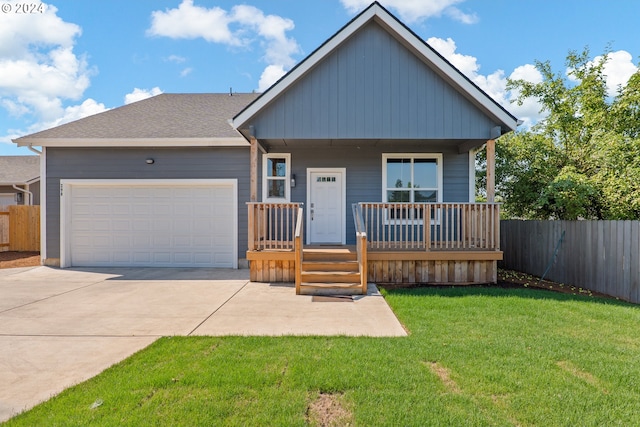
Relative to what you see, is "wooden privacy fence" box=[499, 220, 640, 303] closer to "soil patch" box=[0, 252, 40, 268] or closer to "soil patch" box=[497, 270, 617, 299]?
"soil patch" box=[497, 270, 617, 299]

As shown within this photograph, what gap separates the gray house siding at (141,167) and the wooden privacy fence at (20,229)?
436cm

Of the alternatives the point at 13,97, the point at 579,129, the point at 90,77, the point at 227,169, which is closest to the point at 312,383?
the point at 227,169

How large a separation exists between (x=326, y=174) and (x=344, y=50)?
3246 mm

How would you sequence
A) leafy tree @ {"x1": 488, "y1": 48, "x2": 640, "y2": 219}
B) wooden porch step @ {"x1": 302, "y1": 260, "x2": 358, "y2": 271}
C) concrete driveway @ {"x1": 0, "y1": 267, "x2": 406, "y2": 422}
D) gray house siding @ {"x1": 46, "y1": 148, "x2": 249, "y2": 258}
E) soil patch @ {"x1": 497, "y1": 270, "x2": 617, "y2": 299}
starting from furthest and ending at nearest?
gray house siding @ {"x1": 46, "y1": 148, "x2": 249, "y2": 258}, leafy tree @ {"x1": 488, "y1": 48, "x2": 640, "y2": 219}, wooden porch step @ {"x1": 302, "y1": 260, "x2": 358, "y2": 271}, soil patch @ {"x1": 497, "y1": 270, "x2": 617, "y2": 299}, concrete driveway @ {"x1": 0, "y1": 267, "x2": 406, "y2": 422}

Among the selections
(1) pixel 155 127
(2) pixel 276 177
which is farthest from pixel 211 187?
(1) pixel 155 127

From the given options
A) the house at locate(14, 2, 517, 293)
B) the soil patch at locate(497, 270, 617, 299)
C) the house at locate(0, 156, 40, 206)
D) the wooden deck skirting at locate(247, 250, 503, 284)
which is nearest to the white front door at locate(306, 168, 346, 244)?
the house at locate(14, 2, 517, 293)

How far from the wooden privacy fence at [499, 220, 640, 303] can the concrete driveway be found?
471 centimetres

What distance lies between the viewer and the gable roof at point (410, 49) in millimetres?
7332

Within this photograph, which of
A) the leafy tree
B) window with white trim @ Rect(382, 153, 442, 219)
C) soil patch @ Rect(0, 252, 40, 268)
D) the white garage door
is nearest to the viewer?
the leafy tree

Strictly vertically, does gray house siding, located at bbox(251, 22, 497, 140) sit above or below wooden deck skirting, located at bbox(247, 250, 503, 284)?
above

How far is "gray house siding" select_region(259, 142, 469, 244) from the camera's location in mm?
9500

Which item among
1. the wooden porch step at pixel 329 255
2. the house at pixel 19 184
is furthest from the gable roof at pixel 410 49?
the house at pixel 19 184

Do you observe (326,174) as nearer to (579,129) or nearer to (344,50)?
(344,50)

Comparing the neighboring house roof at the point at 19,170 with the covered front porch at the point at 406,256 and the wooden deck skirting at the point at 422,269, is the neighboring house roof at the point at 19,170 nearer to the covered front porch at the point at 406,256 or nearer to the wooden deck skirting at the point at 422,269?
the covered front porch at the point at 406,256
